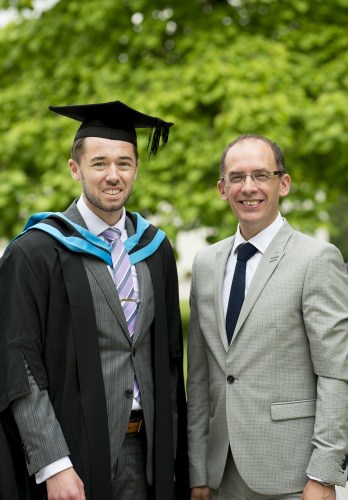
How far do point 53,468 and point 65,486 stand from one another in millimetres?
83

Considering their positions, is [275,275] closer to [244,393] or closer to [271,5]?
[244,393]

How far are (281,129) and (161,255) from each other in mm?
5795

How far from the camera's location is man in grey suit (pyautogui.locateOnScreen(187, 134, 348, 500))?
306 cm

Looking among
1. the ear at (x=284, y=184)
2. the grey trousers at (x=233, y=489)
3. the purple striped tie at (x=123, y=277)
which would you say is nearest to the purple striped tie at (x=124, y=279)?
the purple striped tie at (x=123, y=277)

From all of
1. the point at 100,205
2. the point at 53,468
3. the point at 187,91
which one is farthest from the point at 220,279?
the point at 187,91

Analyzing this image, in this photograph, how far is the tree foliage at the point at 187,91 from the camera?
29.9 ft

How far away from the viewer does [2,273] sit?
3.16 meters

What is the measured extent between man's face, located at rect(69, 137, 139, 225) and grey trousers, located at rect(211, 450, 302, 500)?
1174 millimetres

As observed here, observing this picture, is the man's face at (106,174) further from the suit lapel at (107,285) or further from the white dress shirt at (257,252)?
the white dress shirt at (257,252)

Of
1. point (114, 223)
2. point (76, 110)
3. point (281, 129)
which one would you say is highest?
point (281, 129)

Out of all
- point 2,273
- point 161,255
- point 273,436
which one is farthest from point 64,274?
point 273,436

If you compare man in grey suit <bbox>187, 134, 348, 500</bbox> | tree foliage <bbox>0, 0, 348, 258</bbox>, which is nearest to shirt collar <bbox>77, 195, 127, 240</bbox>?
man in grey suit <bbox>187, 134, 348, 500</bbox>

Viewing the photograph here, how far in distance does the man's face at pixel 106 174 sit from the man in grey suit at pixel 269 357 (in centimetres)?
43

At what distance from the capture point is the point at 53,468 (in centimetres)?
301
